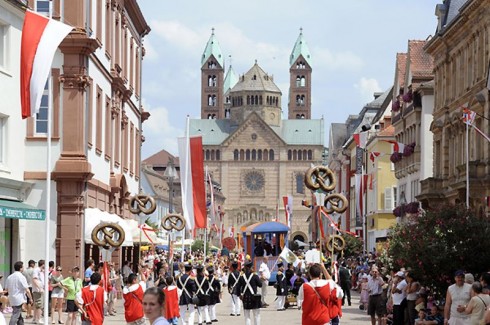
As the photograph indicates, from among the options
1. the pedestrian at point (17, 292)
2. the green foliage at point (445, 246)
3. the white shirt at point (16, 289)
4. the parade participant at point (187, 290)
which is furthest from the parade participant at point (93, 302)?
the green foliage at point (445, 246)

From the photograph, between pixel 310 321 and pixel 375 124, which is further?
pixel 375 124

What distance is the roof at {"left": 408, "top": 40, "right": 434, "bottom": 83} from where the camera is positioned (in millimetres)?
65688

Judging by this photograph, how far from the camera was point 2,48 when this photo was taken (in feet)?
104

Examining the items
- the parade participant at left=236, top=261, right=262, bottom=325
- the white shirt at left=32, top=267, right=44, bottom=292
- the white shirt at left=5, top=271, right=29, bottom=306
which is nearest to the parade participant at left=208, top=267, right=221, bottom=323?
the parade participant at left=236, top=261, right=262, bottom=325

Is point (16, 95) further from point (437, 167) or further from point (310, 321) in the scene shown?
point (437, 167)

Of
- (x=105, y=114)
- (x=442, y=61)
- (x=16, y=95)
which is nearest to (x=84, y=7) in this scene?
(x=16, y=95)

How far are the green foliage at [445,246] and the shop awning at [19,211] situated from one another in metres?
9.57

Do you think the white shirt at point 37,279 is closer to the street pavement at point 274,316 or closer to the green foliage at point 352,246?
the street pavement at point 274,316

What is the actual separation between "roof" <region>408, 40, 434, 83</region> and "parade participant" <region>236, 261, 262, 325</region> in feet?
121

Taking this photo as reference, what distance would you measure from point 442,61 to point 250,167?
423 feet

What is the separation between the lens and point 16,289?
2433cm

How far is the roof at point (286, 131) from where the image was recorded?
622 ft

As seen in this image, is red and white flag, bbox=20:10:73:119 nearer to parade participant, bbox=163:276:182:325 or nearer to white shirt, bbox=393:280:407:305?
parade participant, bbox=163:276:182:325

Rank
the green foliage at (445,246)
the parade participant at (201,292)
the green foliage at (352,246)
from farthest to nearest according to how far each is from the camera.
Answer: the green foliage at (352,246), the parade participant at (201,292), the green foliage at (445,246)
